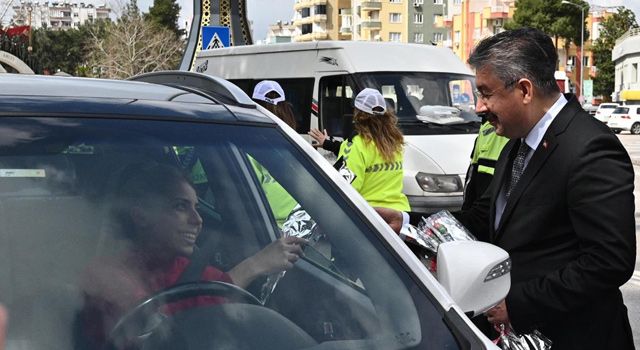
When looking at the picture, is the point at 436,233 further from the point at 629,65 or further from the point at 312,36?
the point at 312,36

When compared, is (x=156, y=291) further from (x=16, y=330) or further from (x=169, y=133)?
(x=169, y=133)

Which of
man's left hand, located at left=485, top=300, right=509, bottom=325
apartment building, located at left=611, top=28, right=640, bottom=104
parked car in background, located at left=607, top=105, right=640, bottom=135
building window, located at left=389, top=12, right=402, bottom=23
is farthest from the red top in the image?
building window, located at left=389, top=12, right=402, bottom=23

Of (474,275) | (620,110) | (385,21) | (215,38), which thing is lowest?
(620,110)

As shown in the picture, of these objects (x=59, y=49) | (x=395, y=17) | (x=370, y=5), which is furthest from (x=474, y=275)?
(x=395, y=17)

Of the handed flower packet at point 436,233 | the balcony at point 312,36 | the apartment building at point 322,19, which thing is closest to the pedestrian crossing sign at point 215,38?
the handed flower packet at point 436,233

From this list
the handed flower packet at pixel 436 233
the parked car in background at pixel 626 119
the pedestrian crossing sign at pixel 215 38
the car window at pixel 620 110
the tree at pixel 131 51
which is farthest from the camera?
the tree at pixel 131 51

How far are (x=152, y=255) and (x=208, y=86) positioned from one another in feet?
2.55

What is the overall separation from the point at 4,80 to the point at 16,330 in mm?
856

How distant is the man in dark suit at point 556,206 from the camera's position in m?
2.46

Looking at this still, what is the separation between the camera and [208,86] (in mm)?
2645

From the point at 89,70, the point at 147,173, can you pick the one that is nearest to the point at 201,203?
the point at 147,173

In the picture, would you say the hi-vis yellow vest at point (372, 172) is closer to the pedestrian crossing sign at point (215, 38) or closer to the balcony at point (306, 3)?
the pedestrian crossing sign at point (215, 38)

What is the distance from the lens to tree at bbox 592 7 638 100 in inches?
3152

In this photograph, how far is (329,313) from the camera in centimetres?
205
